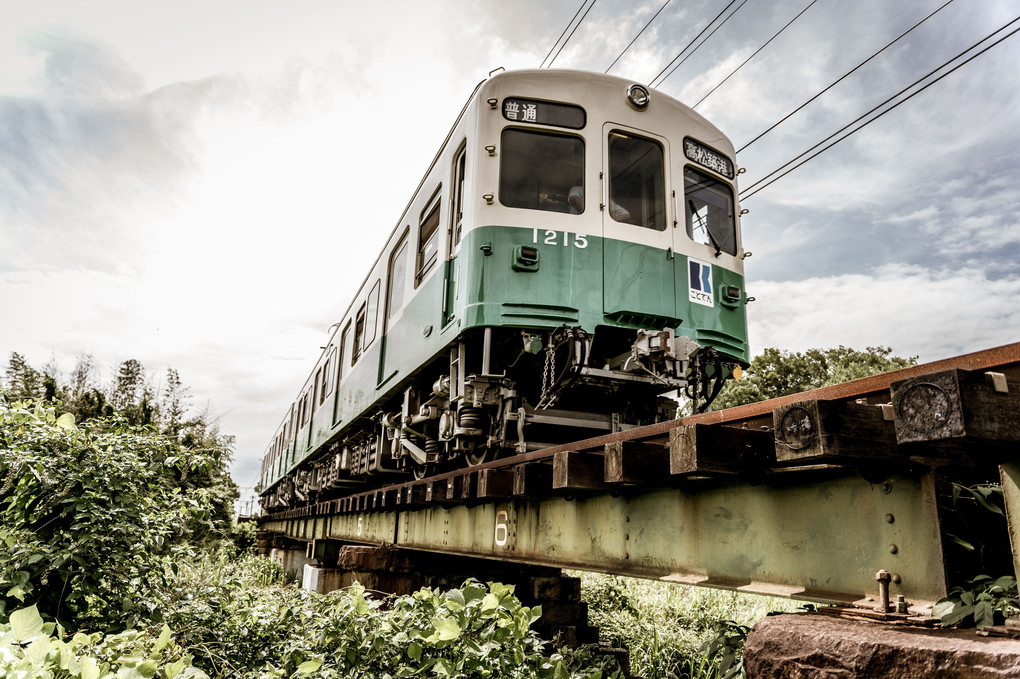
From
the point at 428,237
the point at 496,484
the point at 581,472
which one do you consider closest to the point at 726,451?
the point at 581,472

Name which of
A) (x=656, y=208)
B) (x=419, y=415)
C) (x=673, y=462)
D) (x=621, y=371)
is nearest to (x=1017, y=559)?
(x=673, y=462)

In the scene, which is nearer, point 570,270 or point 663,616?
point 570,270

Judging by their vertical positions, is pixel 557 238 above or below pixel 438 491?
above

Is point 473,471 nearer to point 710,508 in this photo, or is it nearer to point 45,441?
point 710,508

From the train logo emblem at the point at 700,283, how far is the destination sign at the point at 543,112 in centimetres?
139

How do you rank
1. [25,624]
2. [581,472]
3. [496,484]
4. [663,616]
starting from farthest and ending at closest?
[663,616] → [496,484] → [581,472] → [25,624]

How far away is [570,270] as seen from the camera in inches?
199

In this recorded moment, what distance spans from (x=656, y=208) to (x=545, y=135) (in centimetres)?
105

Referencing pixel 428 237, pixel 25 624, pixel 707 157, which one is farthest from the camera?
pixel 428 237

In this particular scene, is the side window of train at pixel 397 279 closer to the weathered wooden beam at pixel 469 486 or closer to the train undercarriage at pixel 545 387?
the train undercarriage at pixel 545 387

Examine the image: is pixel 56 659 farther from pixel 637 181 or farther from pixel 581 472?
pixel 637 181

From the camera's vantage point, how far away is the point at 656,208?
18.5 feet

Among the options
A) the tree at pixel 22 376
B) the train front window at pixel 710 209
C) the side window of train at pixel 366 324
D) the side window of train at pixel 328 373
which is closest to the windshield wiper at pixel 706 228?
the train front window at pixel 710 209

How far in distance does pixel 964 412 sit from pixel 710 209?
15.4ft
